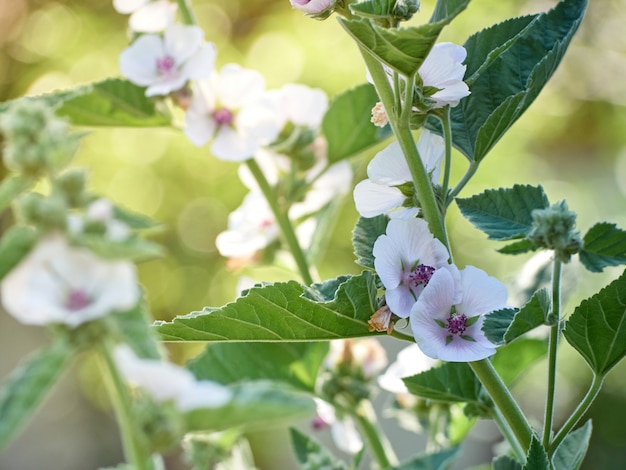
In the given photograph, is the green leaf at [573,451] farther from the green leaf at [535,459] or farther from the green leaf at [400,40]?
the green leaf at [400,40]

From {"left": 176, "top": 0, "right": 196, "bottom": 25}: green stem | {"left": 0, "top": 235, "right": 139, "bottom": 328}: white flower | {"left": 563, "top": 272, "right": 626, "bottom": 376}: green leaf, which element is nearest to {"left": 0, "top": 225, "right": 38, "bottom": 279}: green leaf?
{"left": 0, "top": 235, "right": 139, "bottom": 328}: white flower

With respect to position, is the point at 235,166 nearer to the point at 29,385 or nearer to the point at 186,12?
the point at 186,12

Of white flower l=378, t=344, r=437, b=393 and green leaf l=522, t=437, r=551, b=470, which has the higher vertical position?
white flower l=378, t=344, r=437, b=393

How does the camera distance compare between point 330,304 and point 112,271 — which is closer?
point 112,271

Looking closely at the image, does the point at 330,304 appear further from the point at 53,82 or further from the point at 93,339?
the point at 53,82

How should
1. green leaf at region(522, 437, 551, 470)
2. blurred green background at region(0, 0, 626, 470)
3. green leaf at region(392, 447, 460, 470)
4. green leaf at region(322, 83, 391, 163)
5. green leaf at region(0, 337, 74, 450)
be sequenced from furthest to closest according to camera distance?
blurred green background at region(0, 0, 626, 470)
green leaf at region(322, 83, 391, 163)
green leaf at region(392, 447, 460, 470)
green leaf at region(522, 437, 551, 470)
green leaf at region(0, 337, 74, 450)

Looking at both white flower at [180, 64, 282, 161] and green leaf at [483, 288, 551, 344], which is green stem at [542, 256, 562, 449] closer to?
green leaf at [483, 288, 551, 344]

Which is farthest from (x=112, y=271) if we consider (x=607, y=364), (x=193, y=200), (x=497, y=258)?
(x=193, y=200)
